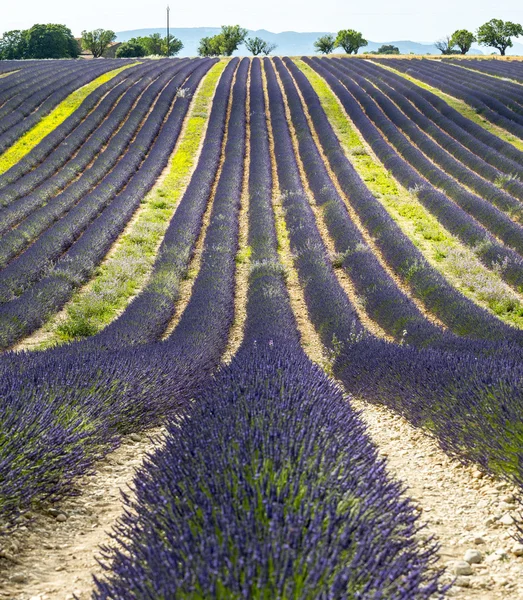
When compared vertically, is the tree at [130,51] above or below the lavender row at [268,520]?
above

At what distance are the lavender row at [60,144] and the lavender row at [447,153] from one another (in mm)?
11526

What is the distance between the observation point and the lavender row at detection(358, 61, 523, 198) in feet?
60.9

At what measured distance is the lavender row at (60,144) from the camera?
1833 cm

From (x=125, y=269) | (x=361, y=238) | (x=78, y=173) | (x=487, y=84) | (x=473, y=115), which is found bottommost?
(x=125, y=269)

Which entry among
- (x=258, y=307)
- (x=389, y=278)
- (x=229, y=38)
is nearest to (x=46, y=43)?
(x=229, y=38)

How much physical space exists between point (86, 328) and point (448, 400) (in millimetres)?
7094

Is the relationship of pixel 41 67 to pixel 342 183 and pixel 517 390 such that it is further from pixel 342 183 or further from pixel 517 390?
pixel 517 390

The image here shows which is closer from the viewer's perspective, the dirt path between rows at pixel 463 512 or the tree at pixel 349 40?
the dirt path between rows at pixel 463 512

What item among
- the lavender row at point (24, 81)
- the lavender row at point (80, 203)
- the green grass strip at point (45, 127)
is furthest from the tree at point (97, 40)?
the lavender row at point (80, 203)

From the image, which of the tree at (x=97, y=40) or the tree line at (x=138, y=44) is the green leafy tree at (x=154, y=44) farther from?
the tree at (x=97, y=40)

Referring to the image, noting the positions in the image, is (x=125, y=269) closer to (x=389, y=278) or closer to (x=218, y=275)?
(x=218, y=275)

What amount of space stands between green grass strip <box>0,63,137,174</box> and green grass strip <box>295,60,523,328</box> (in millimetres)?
10656

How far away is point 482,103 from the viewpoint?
2672 cm

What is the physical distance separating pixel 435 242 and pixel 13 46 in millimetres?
62380
